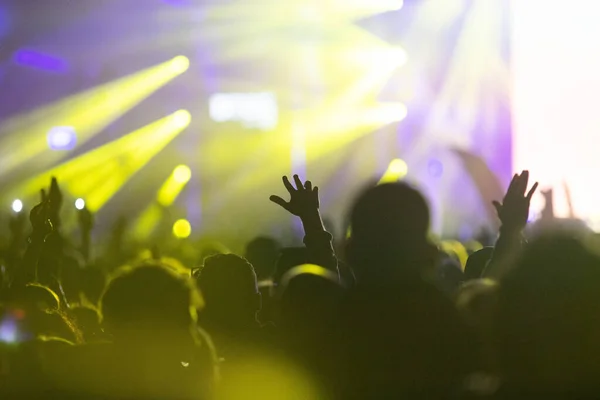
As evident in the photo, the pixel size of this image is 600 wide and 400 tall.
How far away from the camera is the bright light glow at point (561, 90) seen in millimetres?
8477

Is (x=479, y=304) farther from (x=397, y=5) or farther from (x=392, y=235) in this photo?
(x=397, y=5)

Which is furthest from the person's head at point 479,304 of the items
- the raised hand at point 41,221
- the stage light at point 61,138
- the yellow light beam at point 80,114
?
the stage light at point 61,138

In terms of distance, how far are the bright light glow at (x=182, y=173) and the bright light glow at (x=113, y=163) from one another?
0.46 m

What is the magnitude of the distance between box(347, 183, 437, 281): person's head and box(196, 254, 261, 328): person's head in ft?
1.30

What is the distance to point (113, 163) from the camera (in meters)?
12.3

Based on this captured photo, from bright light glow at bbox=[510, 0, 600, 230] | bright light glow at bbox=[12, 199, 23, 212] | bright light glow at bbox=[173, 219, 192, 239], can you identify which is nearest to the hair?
bright light glow at bbox=[510, 0, 600, 230]

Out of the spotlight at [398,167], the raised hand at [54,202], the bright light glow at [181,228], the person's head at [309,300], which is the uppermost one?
the spotlight at [398,167]

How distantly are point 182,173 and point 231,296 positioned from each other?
10.7 meters

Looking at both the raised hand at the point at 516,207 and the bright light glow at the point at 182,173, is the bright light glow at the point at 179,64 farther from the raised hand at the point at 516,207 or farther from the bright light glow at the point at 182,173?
the raised hand at the point at 516,207

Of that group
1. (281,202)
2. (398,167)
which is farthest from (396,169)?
(281,202)

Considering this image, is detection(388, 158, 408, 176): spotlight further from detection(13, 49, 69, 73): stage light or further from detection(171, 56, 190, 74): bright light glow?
detection(13, 49, 69, 73): stage light

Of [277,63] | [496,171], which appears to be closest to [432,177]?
[496,171]

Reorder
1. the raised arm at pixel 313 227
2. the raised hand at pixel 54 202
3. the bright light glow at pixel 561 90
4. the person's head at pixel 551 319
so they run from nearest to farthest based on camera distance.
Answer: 1. the person's head at pixel 551 319
2. the raised arm at pixel 313 227
3. the raised hand at pixel 54 202
4. the bright light glow at pixel 561 90

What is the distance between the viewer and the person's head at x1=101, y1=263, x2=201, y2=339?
175 centimetres
